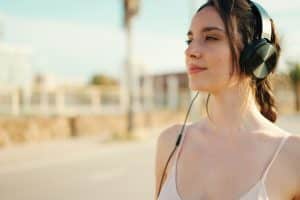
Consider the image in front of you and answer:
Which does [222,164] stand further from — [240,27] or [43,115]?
[43,115]

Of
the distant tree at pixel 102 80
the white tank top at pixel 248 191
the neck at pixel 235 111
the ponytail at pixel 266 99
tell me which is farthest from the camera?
the distant tree at pixel 102 80

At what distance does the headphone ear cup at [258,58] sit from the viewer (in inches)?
80.3

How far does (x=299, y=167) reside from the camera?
76.9 inches

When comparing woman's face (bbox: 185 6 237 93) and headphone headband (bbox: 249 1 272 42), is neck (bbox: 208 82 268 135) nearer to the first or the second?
woman's face (bbox: 185 6 237 93)

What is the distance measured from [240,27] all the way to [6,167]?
12.8 metres

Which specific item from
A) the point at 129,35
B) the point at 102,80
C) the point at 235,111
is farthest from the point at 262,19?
→ the point at 102,80

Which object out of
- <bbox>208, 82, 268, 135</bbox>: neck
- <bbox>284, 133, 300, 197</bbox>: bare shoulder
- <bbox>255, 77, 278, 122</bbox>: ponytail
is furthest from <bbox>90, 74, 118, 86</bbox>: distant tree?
<bbox>284, 133, 300, 197</bbox>: bare shoulder

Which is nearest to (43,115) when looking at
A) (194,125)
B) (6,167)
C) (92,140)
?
(92,140)

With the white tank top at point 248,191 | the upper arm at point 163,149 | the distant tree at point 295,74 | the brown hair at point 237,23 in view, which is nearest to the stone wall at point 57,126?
the upper arm at point 163,149

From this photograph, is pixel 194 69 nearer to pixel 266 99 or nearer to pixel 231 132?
pixel 231 132

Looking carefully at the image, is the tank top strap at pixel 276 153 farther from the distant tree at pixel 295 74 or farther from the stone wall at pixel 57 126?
the distant tree at pixel 295 74

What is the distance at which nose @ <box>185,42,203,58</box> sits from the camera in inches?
80.4

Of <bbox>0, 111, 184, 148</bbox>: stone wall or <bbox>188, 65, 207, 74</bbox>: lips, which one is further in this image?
<bbox>0, 111, 184, 148</bbox>: stone wall

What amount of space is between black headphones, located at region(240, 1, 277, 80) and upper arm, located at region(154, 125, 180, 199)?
0.40m
